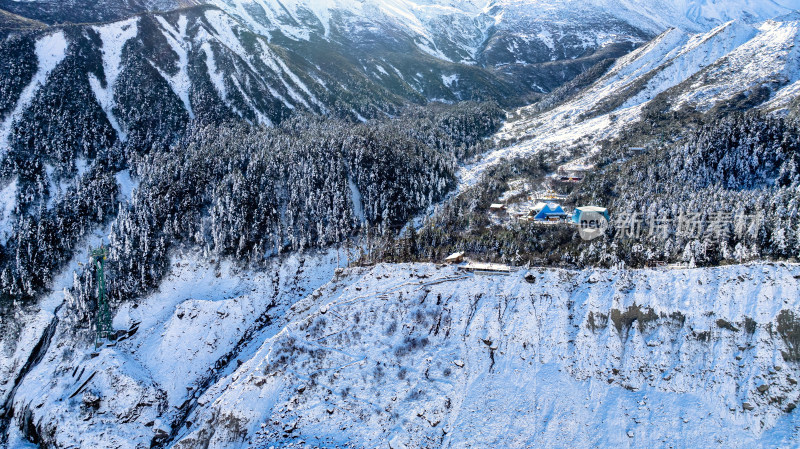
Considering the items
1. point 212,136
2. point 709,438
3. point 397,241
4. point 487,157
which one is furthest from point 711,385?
point 212,136

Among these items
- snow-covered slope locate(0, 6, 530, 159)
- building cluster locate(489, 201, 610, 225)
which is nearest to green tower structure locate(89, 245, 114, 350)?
snow-covered slope locate(0, 6, 530, 159)

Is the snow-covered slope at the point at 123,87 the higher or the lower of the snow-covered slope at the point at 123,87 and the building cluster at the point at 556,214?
the higher

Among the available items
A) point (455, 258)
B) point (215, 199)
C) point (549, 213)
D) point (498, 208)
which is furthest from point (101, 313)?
point (549, 213)

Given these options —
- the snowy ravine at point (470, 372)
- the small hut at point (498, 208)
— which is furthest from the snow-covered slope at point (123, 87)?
the small hut at point (498, 208)

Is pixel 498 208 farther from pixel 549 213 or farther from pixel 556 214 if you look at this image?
pixel 556 214

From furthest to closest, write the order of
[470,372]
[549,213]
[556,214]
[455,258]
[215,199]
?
1. [215,199]
2. [549,213]
3. [556,214]
4. [455,258]
5. [470,372]

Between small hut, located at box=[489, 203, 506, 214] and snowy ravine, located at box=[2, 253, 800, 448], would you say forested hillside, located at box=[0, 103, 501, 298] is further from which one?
snowy ravine, located at box=[2, 253, 800, 448]

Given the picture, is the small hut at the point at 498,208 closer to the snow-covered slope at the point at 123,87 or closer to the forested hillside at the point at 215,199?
the forested hillside at the point at 215,199

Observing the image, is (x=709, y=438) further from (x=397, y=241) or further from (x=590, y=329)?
(x=397, y=241)
